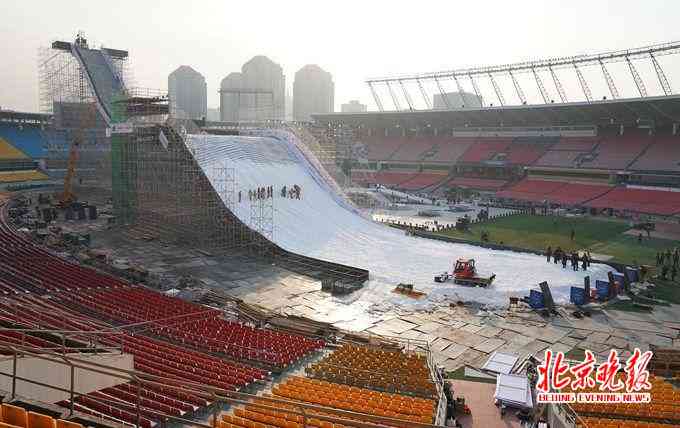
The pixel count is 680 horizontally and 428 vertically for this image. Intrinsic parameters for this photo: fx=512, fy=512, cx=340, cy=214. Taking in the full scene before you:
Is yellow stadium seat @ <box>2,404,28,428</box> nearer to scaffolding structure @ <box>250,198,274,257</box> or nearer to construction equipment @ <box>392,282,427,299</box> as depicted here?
construction equipment @ <box>392,282,427,299</box>

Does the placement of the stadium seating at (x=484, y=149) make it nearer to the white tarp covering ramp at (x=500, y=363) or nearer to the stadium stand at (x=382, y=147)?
the stadium stand at (x=382, y=147)

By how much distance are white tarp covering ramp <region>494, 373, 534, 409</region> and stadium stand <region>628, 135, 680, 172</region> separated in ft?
173

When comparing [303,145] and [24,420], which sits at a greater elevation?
[303,145]

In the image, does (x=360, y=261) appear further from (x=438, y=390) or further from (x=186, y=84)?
(x=186, y=84)

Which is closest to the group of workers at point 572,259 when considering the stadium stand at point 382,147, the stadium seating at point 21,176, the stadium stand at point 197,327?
the stadium stand at point 197,327

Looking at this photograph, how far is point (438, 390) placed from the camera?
14.6m

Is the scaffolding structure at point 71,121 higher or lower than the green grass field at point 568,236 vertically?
higher

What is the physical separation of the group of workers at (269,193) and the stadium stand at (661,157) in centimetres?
4171

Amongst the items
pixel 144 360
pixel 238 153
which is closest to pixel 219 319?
pixel 144 360

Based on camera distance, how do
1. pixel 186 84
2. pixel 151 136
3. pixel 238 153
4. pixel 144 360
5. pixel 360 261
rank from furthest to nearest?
pixel 186 84 → pixel 238 153 → pixel 151 136 → pixel 360 261 → pixel 144 360

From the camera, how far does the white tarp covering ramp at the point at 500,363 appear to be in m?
17.5

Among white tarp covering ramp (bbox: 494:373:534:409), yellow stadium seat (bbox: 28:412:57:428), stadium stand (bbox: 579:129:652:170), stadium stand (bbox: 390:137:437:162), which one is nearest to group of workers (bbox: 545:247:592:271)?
white tarp covering ramp (bbox: 494:373:534:409)

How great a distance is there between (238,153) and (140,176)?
813 centimetres

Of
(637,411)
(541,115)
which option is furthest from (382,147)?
(637,411)
